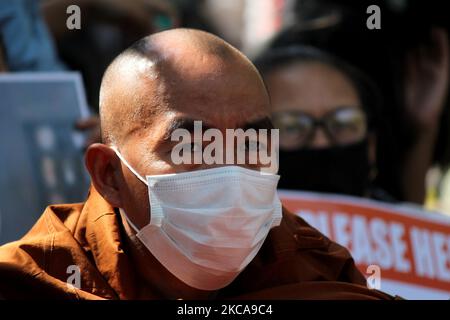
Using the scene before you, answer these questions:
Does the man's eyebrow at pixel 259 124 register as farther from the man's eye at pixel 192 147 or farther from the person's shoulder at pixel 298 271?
the person's shoulder at pixel 298 271

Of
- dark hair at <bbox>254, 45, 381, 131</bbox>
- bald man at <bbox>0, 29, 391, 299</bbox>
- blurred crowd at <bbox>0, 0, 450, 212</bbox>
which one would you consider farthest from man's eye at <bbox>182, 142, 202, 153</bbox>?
dark hair at <bbox>254, 45, 381, 131</bbox>

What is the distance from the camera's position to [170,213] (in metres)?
2.55

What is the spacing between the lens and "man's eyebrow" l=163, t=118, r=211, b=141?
2.51 meters

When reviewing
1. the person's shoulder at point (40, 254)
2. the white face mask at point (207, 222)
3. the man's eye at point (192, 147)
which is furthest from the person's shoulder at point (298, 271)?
the person's shoulder at point (40, 254)

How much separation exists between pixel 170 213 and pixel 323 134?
6.83ft

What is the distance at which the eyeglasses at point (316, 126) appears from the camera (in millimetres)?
4500

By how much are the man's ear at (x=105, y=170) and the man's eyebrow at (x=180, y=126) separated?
237 mm

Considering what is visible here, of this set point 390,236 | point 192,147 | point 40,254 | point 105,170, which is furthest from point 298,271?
point 390,236

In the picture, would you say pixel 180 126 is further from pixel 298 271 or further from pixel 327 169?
pixel 327 169

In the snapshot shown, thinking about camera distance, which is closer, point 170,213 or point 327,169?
point 170,213

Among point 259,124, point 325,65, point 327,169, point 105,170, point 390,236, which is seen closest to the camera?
point 259,124

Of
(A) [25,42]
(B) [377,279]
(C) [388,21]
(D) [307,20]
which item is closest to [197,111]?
(B) [377,279]

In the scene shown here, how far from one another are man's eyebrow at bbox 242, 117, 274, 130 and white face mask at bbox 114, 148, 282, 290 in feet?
0.44
